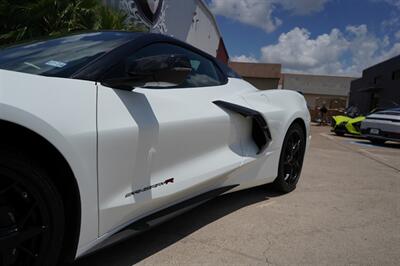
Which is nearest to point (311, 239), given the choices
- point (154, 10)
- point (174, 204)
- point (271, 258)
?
point (271, 258)

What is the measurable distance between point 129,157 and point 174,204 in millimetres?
582

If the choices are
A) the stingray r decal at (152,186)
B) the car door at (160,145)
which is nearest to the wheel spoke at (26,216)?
the car door at (160,145)

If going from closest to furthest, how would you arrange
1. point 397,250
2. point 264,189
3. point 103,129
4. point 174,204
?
point 103,129 → point 174,204 → point 397,250 → point 264,189

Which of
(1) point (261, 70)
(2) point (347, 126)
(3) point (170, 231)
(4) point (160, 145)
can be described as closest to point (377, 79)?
(1) point (261, 70)

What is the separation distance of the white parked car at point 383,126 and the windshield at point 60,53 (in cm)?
980

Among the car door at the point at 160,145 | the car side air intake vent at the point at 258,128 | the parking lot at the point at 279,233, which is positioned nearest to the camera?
the car door at the point at 160,145

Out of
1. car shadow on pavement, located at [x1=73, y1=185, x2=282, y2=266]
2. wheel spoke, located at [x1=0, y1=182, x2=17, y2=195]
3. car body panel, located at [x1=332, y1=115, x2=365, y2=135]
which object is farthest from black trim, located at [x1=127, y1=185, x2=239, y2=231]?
car body panel, located at [x1=332, y1=115, x2=365, y2=135]

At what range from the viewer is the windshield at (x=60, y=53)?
6.22 ft

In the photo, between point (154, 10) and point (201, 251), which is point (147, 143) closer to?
point (201, 251)

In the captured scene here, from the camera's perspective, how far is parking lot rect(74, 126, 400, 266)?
2373 millimetres

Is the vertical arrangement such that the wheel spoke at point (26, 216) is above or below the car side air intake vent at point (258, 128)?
below

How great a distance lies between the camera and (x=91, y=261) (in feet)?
7.19

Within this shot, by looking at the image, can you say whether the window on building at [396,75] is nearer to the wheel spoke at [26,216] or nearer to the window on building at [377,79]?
the window on building at [377,79]

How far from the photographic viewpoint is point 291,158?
150 inches
